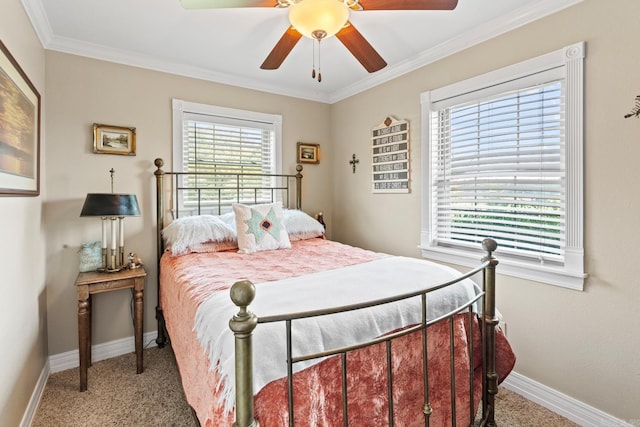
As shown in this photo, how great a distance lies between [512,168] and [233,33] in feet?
7.20

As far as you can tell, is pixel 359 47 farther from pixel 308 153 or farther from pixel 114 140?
pixel 114 140

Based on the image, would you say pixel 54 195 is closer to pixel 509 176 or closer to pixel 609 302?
pixel 509 176

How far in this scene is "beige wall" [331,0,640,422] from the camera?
1.71 m

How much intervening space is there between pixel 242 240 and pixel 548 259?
2.14 m

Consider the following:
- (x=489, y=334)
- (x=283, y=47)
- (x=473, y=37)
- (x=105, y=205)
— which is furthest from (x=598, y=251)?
(x=105, y=205)

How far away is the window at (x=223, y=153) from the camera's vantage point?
118 inches

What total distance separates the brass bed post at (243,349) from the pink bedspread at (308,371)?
113 millimetres

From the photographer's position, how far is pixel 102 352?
264 centimetres

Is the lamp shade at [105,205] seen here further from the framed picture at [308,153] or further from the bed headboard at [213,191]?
the framed picture at [308,153]

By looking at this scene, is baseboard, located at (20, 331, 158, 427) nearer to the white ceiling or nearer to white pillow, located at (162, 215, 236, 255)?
white pillow, located at (162, 215, 236, 255)

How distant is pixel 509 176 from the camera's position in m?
2.25

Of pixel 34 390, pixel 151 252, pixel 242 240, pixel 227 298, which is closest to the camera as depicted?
pixel 227 298

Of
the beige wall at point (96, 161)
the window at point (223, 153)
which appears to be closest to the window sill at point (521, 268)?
the window at point (223, 153)

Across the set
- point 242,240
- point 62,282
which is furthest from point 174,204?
point 62,282
